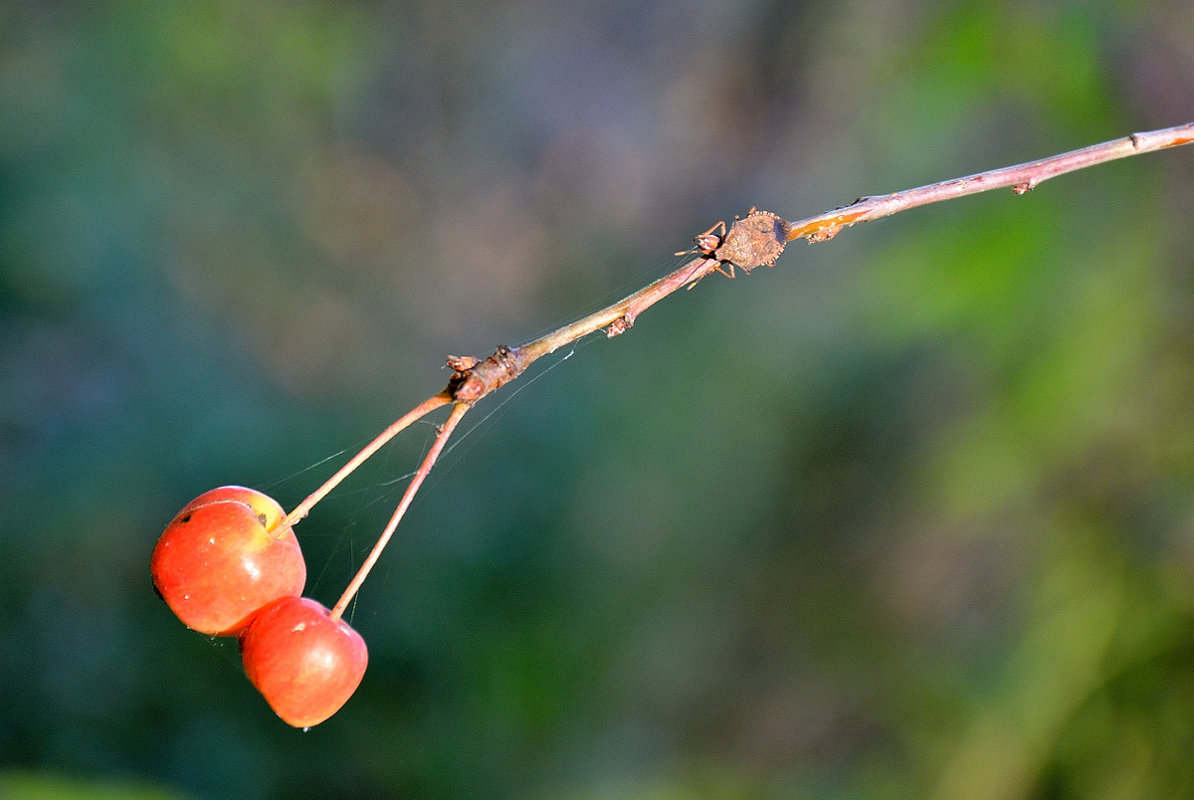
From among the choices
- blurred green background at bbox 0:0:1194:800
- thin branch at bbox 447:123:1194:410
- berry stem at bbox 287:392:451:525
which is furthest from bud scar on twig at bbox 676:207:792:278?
blurred green background at bbox 0:0:1194:800

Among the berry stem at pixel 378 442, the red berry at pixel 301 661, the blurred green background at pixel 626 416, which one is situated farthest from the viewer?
the blurred green background at pixel 626 416

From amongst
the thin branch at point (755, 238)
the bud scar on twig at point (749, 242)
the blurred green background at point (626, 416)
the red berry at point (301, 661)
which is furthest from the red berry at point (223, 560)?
the blurred green background at point (626, 416)

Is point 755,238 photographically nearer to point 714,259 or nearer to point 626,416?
point 714,259

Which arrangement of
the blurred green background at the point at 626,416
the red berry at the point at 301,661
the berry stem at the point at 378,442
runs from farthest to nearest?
1. the blurred green background at the point at 626,416
2. the red berry at the point at 301,661
3. the berry stem at the point at 378,442

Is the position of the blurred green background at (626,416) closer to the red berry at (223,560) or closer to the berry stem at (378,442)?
the red berry at (223,560)

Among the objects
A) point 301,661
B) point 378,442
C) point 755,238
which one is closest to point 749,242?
point 755,238

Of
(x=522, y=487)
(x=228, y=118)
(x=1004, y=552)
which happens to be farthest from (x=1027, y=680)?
(x=228, y=118)
